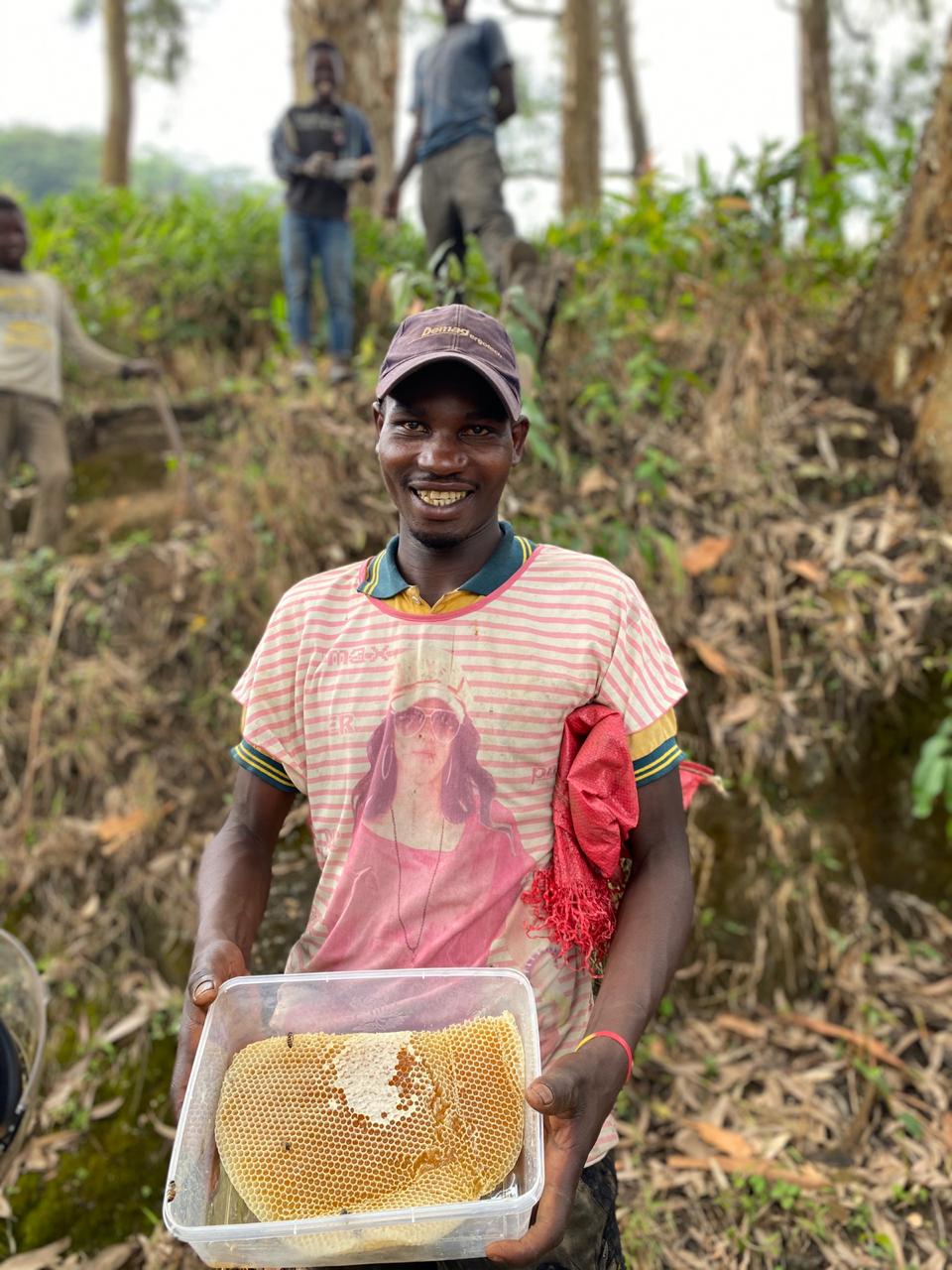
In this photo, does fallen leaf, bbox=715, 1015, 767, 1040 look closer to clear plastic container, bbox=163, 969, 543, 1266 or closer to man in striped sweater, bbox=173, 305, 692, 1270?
man in striped sweater, bbox=173, 305, 692, 1270

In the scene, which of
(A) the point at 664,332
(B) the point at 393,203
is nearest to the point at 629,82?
(B) the point at 393,203

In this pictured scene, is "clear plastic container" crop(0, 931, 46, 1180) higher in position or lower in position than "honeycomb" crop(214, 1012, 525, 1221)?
lower

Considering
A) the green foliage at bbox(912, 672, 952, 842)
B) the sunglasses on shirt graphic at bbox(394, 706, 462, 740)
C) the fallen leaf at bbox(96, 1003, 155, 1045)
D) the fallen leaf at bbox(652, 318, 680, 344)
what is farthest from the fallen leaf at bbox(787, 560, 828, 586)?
the fallen leaf at bbox(96, 1003, 155, 1045)

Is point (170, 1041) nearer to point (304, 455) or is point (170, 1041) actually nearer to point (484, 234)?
point (304, 455)

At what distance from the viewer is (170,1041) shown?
3.29 meters

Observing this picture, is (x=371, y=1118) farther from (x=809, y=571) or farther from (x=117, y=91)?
(x=117, y=91)

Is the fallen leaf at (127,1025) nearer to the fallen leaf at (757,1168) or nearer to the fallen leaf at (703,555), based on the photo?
the fallen leaf at (757,1168)

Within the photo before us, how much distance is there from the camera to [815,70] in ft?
30.9

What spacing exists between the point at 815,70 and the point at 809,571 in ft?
25.4

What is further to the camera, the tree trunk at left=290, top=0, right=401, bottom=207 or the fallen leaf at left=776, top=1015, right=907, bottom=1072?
the tree trunk at left=290, top=0, right=401, bottom=207

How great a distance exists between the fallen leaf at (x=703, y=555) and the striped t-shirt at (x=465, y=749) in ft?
7.38

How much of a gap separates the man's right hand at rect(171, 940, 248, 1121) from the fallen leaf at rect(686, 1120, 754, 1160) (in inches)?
77.4

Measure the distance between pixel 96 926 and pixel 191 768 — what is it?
0.68m

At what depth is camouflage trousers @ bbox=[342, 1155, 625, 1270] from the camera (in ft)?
5.24
